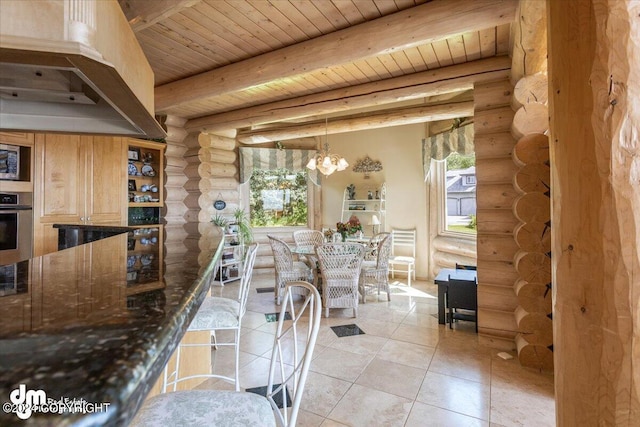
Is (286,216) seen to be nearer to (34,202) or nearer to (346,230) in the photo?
(346,230)

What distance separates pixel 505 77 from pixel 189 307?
10.9ft

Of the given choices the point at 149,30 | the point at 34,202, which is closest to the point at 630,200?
the point at 149,30

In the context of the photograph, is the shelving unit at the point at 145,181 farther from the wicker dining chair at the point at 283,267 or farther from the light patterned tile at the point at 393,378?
the light patterned tile at the point at 393,378

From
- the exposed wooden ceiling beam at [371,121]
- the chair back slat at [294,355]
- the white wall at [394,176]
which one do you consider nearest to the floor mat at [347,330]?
the chair back slat at [294,355]

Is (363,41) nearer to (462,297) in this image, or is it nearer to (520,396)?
(462,297)

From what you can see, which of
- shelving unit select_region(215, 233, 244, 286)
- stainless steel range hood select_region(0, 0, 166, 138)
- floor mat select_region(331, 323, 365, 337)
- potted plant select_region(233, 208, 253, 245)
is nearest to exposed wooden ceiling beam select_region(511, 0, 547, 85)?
stainless steel range hood select_region(0, 0, 166, 138)

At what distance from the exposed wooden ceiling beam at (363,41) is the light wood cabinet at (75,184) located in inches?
56.2

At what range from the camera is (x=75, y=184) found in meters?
3.56

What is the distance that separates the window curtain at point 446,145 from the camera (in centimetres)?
423

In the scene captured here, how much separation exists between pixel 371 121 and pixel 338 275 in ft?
8.10

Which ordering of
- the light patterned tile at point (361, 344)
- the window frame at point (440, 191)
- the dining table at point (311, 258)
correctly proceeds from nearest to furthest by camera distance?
1. the light patterned tile at point (361, 344)
2. the dining table at point (311, 258)
3. the window frame at point (440, 191)

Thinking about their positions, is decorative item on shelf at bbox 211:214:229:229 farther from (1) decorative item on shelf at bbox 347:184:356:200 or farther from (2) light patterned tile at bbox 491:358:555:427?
(2) light patterned tile at bbox 491:358:555:427

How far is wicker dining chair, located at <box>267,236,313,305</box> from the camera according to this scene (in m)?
3.95

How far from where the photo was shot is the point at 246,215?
605 centimetres
